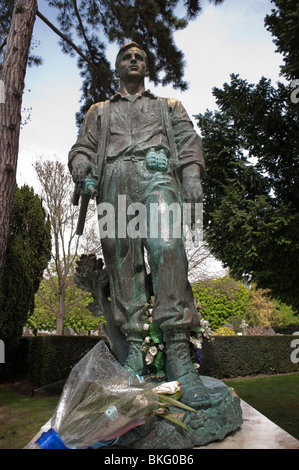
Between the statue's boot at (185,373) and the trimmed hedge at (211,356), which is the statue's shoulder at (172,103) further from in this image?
the trimmed hedge at (211,356)

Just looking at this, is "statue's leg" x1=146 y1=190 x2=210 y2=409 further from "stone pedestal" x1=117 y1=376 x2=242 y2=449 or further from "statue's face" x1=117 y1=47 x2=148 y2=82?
"statue's face" x1=117 y1=47 x2=148 y2=82

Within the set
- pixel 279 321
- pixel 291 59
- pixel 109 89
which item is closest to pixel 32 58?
pixel 109 89

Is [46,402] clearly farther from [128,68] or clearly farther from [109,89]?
[128,68]

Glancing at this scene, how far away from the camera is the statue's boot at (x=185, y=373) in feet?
7.48

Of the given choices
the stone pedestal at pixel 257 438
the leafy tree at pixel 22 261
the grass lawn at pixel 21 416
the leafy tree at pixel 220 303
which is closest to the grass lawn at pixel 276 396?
the grass lawn at pixel 21 416

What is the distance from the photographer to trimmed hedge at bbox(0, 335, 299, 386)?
1160 cm

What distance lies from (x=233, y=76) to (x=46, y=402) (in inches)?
369

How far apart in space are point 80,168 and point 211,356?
1116 centimetres

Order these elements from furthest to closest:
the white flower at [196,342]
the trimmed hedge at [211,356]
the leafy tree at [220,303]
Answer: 1. the leafy tree at [220,303]
2. the trimmed hedge at [211,356]
3. the white flower at [196,342]

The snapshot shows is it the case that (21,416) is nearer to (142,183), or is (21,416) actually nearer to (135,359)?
(135,359)

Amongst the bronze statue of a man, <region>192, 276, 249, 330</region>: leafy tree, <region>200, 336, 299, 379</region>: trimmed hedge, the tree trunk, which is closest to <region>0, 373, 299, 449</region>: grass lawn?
<region>200, 336, 299, 379</region>: trimmed hedge

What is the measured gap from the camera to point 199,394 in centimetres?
231

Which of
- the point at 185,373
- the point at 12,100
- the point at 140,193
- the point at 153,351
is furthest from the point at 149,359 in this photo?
the point at 12,100

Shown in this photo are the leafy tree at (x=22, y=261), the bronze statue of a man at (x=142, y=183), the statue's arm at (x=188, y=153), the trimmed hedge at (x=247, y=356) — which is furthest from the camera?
the trimmed hedge at (x=247, y=356)
